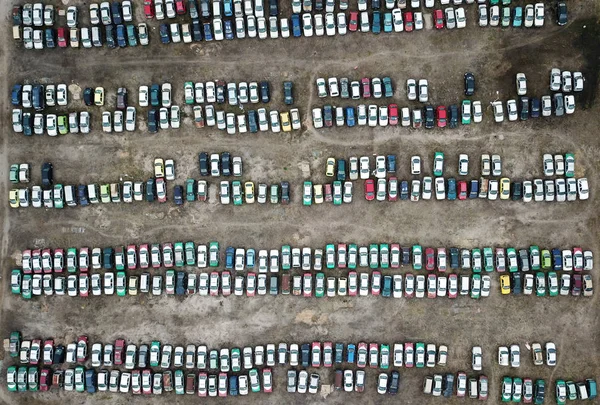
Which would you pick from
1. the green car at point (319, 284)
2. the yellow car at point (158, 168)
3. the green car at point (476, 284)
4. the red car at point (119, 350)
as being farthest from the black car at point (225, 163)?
the green car at point (476, 284)

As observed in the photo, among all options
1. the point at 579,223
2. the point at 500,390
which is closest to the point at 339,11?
the point at 579,223

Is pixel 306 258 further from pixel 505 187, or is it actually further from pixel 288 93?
pixel 505 187

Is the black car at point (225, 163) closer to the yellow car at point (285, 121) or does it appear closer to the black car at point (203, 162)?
the black car at point (203, 162)

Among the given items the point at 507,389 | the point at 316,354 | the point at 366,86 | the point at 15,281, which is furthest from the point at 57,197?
the point at 507,389

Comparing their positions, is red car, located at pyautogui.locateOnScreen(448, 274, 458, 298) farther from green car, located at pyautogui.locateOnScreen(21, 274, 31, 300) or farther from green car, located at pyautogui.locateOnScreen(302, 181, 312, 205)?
green car, located at pyautogui.locateOnScreen(21, 274, 31, 300)

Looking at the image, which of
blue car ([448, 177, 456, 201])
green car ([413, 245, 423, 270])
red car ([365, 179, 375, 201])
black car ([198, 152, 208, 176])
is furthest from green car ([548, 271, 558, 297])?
black car ([198, 152, 208, 176])
